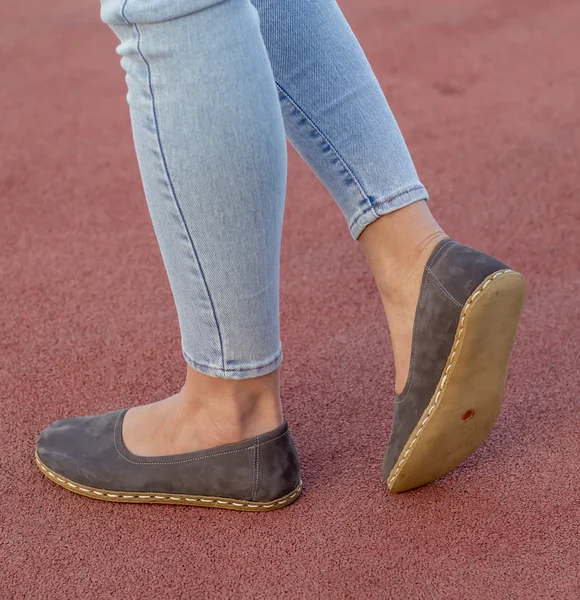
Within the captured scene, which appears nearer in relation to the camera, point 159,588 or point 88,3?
point 159,588

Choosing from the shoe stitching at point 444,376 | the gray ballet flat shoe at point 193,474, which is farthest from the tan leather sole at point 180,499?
the shoe stitching at point 444,376

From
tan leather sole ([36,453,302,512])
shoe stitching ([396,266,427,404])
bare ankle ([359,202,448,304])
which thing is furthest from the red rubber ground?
bare ankle ([359,202,448,304])

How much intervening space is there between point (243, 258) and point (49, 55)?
232cm

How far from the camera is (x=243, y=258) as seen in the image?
703 mm

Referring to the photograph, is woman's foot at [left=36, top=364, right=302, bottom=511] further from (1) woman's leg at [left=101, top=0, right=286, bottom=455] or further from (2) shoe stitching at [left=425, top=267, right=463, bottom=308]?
(2) shoe stitching at [left=425, top=267, right=463, bottom=308]

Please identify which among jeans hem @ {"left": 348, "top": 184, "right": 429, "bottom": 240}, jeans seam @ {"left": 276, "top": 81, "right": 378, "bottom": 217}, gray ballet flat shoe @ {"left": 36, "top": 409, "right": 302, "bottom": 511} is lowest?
gray ballet flat shoe @ {"left": 36, "top": 409, "right": 302, "bottom": 511}

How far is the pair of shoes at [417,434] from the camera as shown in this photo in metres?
0.74

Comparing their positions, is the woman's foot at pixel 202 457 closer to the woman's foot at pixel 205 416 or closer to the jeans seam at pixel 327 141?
the woman's foot at pixel 205 416

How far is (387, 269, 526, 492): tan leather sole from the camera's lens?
731mm

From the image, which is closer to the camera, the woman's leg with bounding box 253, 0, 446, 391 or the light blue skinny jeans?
the light blue skinny jeans

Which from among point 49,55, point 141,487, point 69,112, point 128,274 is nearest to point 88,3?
point 49,55

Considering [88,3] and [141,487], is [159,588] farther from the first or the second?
[88,3]

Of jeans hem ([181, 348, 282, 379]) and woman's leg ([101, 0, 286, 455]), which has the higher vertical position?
woman's leg ([101, 0, 286, 455])

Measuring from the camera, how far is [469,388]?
77 centimetres
